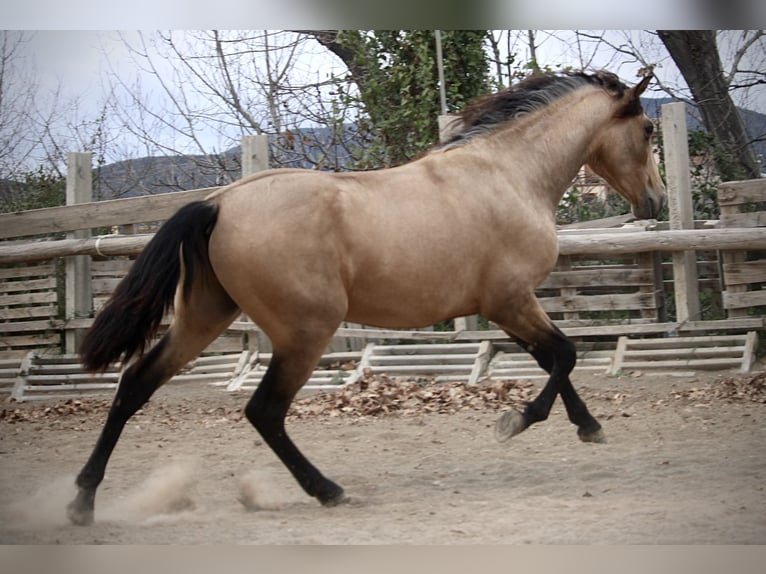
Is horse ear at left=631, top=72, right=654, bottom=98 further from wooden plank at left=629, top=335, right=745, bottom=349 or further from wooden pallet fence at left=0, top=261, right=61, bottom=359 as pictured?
wooden pallet fence at left=0, top=261, right=61, bottom=359

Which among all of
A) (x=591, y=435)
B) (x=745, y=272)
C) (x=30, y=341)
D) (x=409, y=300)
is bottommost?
(x=591, y=435)

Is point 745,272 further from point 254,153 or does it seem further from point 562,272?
point 254,153

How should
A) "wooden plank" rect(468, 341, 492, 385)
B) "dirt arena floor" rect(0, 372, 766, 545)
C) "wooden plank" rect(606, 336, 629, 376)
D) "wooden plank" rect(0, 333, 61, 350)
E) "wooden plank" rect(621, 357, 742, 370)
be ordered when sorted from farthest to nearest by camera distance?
"wooden plank" rect(468, 341, 492, 385), "wooden plank" rect(606, 336, 629, 376), "wooden plank" rect(621, 357, 742, 370), "wooden plank" rect(0, 333, 61, 350), "dirt arena floor" rect(0, 372, 766, 545)

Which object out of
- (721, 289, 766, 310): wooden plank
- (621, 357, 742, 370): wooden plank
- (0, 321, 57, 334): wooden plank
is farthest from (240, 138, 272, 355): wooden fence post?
(721, 289, 766, 310): wooden plank

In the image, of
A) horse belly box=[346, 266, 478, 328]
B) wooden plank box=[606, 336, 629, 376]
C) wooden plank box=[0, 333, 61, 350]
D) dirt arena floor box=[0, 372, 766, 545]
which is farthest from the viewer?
wooden plank box=[606, 336, 629, 376]

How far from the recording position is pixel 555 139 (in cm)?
399

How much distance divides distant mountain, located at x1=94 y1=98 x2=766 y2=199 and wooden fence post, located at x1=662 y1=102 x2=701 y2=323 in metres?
0.07

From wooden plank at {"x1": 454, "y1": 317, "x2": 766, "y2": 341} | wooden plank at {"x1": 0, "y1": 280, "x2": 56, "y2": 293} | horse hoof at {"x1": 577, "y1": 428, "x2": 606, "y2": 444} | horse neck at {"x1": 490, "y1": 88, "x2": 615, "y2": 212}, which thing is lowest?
horse hoof at {"x1": 577, "y1": 428, "x2": 606, "y2": 444}

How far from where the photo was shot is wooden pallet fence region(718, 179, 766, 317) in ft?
15.1

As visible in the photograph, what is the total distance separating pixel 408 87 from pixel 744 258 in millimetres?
2036

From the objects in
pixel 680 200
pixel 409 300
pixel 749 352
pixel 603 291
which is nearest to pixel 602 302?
pixel 603 291

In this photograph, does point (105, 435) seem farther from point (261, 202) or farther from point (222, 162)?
point (222, 162)

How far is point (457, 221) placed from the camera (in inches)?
144

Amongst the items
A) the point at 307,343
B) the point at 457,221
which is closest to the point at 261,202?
the point at 307,343
